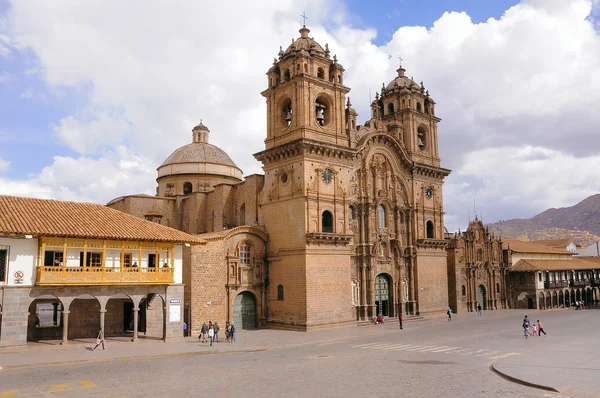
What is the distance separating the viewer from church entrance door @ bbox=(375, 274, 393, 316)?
4575 cm

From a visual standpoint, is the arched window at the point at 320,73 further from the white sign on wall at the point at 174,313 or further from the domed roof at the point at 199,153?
the white sign on wall at the point at 174,313

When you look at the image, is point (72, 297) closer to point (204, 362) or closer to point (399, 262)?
point (204, 362)

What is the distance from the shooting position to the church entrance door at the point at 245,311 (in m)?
39.4

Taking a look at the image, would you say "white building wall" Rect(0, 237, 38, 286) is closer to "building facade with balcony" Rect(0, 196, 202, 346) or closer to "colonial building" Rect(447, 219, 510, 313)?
"building facade with balcony" Rect(0, 196, 202, 346)

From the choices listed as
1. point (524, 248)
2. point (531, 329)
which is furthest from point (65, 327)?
point (524, 248)

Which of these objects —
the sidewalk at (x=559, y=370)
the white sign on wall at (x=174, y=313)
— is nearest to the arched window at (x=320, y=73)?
the white sign on wall at (x=174, y=313)

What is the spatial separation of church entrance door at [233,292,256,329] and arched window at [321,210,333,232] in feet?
25.7

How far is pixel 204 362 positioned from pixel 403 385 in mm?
9916

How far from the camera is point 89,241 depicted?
29297 millimetres

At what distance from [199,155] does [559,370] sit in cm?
4345

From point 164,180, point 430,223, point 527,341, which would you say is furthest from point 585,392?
point 164,180

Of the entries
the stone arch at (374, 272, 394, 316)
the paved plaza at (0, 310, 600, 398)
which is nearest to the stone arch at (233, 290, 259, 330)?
the paved plaza at (0, 310, 600, 398)

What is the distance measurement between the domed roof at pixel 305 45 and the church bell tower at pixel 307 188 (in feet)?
0.28

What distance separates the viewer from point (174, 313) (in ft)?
105
